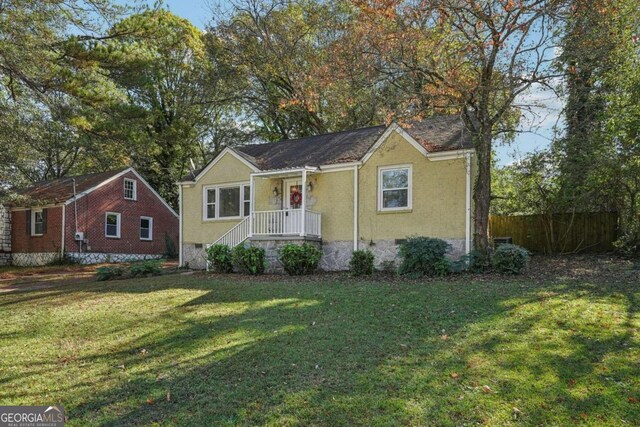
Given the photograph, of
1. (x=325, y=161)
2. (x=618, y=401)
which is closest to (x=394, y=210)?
(x=325, y=161)

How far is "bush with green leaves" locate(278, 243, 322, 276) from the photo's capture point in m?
13.9

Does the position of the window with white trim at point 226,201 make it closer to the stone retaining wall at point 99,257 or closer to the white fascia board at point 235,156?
the white fascia board at point 235,156

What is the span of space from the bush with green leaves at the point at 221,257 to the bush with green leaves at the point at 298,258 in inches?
80.8

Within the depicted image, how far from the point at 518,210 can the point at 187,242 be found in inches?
507

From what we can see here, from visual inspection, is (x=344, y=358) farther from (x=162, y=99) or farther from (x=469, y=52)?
(x=162, y=99)

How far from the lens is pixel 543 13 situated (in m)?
10.1

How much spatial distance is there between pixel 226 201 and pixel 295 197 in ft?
10.3

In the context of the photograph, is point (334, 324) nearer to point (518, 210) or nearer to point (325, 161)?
point (325, 161)

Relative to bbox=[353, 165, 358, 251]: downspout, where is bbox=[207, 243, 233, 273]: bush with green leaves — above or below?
below

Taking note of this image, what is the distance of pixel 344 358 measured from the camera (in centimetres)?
566

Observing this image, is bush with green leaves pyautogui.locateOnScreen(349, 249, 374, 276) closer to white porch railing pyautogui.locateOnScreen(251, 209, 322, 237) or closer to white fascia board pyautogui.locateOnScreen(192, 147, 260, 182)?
white porch railing pyautogui.locateOnScreen(251, 209, 322, 237)

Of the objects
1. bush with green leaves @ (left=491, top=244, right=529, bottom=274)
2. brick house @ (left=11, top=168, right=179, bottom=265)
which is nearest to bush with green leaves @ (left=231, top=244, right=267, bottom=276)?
bush with green leaves @ (left=491, top=244, right=529, bottom=274)
